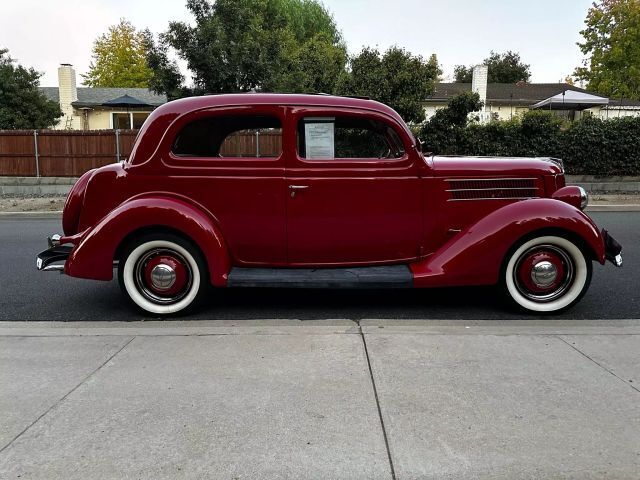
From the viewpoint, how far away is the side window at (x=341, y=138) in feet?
15.4

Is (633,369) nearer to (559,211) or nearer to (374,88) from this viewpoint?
(559,211)

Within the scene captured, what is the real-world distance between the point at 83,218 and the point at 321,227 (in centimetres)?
215

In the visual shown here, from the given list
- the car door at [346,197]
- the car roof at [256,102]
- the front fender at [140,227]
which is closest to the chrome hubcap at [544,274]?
the car door at [346,197]

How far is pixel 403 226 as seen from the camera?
467cm

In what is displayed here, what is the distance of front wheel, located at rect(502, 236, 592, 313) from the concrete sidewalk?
36 cm

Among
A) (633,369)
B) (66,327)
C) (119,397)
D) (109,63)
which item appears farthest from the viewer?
(109,63)

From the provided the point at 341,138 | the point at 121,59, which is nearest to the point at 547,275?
the point at 341,138

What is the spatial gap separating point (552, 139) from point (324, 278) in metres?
13.6

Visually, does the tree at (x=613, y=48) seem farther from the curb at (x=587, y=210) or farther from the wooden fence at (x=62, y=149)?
the wooden fence at (x=62, y=149)

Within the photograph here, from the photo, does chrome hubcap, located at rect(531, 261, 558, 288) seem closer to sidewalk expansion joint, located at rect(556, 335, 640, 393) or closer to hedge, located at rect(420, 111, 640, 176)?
sidewalk expansion joint, located at rect(556, 335, 640, 393)

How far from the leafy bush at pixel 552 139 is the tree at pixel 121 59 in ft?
115

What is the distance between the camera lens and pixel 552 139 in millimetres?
15664

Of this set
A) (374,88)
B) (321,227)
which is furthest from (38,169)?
(321,227)

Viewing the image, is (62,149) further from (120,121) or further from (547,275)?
(120,121)
